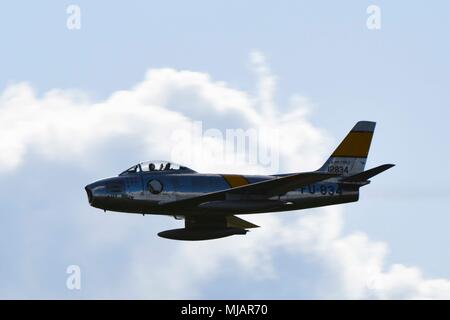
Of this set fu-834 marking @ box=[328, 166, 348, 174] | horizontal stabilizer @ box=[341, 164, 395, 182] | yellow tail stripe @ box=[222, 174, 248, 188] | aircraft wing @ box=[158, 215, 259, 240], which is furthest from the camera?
fu-834 marking @ box=[328, 166, 348, 174]

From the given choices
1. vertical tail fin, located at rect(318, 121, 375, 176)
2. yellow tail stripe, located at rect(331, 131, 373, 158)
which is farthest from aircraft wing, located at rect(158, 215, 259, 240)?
yellow tail stripe, located at rect(331, 131, 373, 158)

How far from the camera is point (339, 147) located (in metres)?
47.5

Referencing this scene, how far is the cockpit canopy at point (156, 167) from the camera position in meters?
42.5

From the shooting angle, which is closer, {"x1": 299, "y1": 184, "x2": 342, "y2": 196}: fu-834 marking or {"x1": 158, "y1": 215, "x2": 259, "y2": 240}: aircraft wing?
{"x1": 158, "y1": 215, "x2": 259, "y2": 240}: aircraft wing

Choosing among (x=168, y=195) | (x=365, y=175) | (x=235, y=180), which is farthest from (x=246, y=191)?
(x=365, y=175)

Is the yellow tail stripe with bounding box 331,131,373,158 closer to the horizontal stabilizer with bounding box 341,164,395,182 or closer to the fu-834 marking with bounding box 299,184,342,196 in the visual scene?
the horizontal stabilizer with bounding box 341,164,395,182

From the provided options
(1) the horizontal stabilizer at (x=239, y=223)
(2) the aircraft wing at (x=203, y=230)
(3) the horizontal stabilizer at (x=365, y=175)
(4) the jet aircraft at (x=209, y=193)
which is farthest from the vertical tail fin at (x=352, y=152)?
(2) the aircraft wing at (x=203, y=230)

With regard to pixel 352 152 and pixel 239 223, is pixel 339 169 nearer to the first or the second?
pixel 352 152

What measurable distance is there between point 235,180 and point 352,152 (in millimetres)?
6168

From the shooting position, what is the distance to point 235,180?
145ft

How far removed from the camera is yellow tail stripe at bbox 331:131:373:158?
47312 mm
